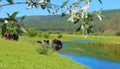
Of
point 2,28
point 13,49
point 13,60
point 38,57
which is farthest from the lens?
point 13,49

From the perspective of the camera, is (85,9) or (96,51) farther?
(96,51)

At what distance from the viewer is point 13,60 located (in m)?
21.8

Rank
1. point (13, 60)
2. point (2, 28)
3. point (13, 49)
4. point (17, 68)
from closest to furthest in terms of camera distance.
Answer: point (2, 28)
point (17, 68)
point (13, 60)
point (13, 49)

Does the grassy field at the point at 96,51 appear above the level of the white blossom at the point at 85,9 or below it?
below

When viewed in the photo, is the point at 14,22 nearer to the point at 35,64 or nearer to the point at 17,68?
the point at 17,68

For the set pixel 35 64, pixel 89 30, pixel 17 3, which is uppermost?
pixel 17 3

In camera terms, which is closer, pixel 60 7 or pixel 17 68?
pixel 60 7

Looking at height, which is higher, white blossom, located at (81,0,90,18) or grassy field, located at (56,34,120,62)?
white blossom, located at (81,0,90,18)

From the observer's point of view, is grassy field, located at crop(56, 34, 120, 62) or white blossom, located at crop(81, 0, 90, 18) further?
grassy field, located at crop(56, 34, 120, 62)

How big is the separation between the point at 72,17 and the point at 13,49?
2661cm

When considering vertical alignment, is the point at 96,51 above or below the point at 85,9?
below

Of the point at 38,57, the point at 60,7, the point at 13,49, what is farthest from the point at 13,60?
the point at 60,7

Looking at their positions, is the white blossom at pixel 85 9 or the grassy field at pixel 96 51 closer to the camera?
the white blossom at pixel 85 9

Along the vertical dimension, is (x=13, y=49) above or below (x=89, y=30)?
below
